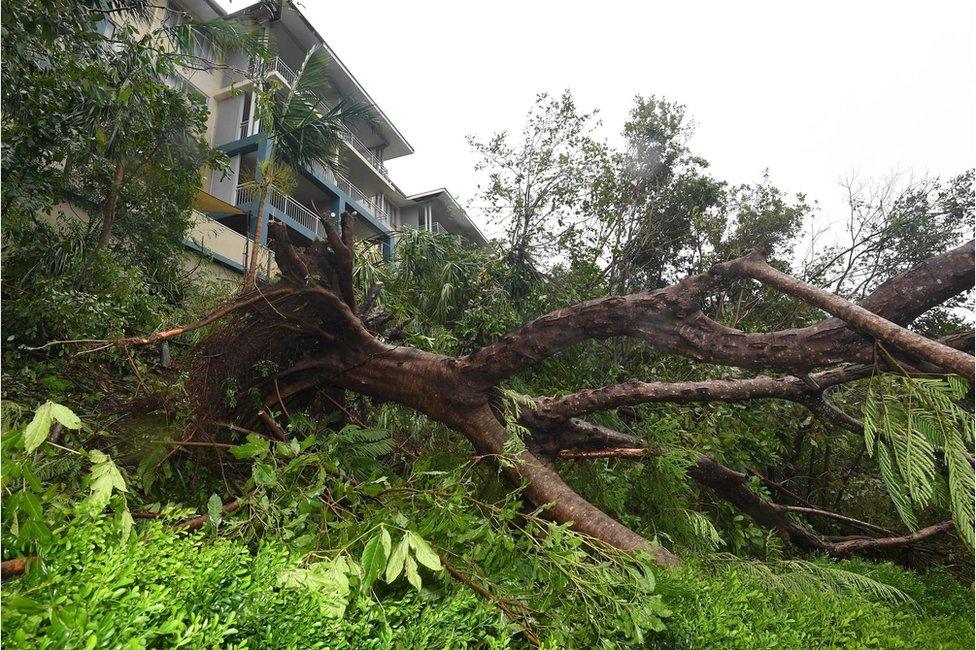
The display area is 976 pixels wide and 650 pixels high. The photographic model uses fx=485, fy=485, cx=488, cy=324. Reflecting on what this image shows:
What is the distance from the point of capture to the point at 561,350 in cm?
235

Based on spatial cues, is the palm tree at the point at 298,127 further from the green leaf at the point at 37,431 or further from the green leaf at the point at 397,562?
the green leaf at the point at 397,562

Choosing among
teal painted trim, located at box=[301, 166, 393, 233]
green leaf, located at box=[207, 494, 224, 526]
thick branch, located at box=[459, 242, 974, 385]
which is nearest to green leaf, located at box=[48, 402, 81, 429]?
green leaf, located at box=[207, 494, 224, 526]

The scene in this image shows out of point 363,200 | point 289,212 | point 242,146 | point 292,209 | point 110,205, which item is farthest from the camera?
point 363,200

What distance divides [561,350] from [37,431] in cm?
187

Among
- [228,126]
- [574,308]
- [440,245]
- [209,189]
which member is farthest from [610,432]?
[228,126]

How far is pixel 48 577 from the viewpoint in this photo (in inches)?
28.2

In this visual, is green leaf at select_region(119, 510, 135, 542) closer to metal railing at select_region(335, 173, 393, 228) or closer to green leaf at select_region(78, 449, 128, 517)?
green leaf at select_region(78, 449, 128, 517)

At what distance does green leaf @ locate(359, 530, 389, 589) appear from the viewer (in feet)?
3.56

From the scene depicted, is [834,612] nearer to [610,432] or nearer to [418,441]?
[610,432]

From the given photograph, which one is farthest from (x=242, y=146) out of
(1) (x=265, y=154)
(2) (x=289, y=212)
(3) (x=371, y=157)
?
(3) (x=371, y=157)

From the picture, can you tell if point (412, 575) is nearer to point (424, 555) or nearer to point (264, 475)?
point (424, 555)

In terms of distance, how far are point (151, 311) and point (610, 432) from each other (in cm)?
511

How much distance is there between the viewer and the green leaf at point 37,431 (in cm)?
96

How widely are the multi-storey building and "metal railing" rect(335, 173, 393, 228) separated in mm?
36
